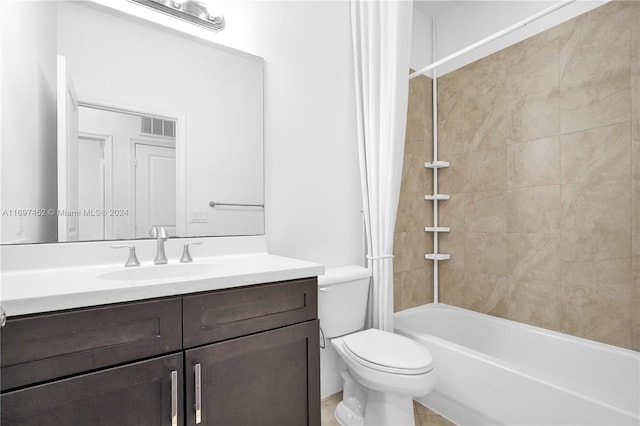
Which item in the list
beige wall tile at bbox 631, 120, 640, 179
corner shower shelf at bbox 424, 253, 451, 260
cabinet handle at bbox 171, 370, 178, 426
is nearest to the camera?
cabinet handle at bbox 171, 370, 178, 426

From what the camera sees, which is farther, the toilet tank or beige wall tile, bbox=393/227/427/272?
beige wall tile, bbox=393/227/427/272

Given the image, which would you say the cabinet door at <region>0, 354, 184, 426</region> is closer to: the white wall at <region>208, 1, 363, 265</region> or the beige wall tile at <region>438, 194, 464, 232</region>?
the white wall at <region>208, 1, 363, 265</region>

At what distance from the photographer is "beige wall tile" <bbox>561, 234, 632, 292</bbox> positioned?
5.48 ft

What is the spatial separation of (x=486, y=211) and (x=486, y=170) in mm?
294

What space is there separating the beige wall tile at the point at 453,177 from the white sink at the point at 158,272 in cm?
190

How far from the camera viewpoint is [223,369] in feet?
3.20

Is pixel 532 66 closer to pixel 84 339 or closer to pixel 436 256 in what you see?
pixel 436 256

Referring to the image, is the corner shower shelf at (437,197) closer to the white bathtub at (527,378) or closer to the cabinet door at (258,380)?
the white bathtub at (527,378)

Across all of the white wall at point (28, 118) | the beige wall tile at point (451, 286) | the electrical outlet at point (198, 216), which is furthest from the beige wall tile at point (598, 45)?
the white wall at point (28, 118)

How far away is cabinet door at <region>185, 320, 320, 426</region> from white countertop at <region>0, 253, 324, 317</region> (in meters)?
0.19

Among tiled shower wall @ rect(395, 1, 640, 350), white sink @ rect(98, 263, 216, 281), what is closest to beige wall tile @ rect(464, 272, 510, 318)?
tiled shower wall @ rect(395, 1, 640, 350)

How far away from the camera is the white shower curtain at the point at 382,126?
1.68 metres

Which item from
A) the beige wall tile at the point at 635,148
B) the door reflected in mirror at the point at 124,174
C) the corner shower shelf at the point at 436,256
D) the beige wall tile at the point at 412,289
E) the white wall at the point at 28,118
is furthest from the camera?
the corner shower shelf at the point at 436,256

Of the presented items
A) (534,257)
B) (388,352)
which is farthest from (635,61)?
(388,352)
